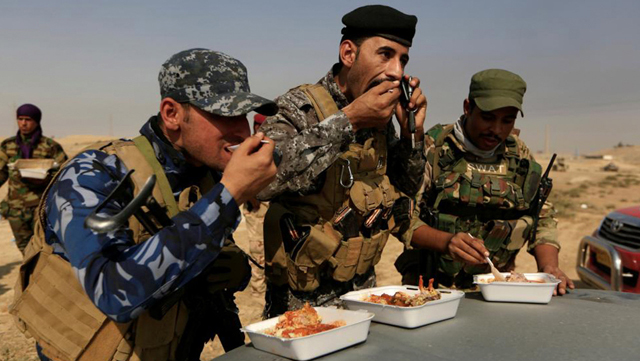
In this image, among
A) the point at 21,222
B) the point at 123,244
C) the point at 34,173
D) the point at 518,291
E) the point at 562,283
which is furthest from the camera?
the point at 21,222

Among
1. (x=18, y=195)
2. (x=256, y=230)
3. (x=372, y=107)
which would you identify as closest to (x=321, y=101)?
(x=372, y=107)

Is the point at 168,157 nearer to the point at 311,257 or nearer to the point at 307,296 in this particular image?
the point at 311,257

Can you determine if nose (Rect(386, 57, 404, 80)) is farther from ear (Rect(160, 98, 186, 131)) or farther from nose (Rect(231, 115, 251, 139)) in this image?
ear (Rect(160, 98, 186, 131))

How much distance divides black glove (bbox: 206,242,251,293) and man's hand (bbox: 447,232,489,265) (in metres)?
1.15

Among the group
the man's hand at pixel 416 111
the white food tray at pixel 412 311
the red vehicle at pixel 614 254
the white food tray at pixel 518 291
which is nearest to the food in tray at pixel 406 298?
the white food tray at pixel 412 311

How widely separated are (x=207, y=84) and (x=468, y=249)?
5.26 feet

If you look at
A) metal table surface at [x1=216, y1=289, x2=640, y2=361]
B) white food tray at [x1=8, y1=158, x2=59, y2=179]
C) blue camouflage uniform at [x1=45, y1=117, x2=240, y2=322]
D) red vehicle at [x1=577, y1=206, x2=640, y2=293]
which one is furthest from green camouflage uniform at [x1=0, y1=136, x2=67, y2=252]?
red vehicle at [x1=577, y1=206, x2=640, y2=293]

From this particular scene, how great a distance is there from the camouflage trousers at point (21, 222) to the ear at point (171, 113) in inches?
261

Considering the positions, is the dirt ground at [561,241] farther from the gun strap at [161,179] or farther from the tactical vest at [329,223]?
the gun strap at [161,179]

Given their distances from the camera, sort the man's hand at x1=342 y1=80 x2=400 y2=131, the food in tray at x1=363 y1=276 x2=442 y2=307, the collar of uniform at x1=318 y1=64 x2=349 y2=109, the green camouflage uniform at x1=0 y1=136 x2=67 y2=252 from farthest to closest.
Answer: the green camouflage uniform at x1=0 y1=136 x2=67 y2=252 → the collar of uniform at x1=318 y1=64 x2=349 y2=109 → the man's hand at x1=342 y1=80 x2=400 y2=131 → the food in tray at x1=363 y1=276 x2=442 y2=307

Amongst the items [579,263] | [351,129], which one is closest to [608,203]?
[579,263]

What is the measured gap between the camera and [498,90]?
330 centimetres

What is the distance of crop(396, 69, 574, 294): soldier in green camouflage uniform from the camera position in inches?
130

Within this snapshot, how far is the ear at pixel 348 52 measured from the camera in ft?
9.30
